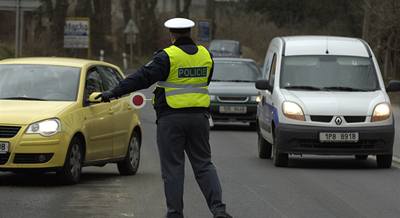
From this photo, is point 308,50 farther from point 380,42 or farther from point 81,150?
point 380,42

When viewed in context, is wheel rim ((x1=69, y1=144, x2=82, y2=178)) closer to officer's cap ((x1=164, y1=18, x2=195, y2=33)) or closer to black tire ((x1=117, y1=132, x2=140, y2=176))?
black tire ((x1=117, y1=132, x2=140, y2=176))

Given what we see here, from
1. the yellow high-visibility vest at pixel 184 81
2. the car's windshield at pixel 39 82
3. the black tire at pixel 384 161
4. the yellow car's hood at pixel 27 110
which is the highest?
the yellow high-visibility vest at pixel 184 81

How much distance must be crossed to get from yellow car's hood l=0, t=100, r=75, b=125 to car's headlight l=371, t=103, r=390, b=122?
4.75 meters

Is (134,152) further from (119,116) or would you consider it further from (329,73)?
(329,73)

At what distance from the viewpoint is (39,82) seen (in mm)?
12523

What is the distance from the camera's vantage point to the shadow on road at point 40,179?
476 inches

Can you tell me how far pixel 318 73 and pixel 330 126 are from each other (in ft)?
4.61

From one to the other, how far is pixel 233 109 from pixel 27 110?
11.5 meters

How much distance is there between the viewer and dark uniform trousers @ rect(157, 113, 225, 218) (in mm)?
8656

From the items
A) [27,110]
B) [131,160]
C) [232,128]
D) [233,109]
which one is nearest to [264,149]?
[131,160]

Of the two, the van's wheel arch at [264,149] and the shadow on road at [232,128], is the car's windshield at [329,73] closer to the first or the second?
the van's wheel arch at [264,149]

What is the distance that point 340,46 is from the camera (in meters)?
16.0

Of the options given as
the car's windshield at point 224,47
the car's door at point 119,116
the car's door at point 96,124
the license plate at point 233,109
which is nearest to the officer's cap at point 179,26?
the car's door at point 96,124

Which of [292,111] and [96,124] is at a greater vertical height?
[96,124]
